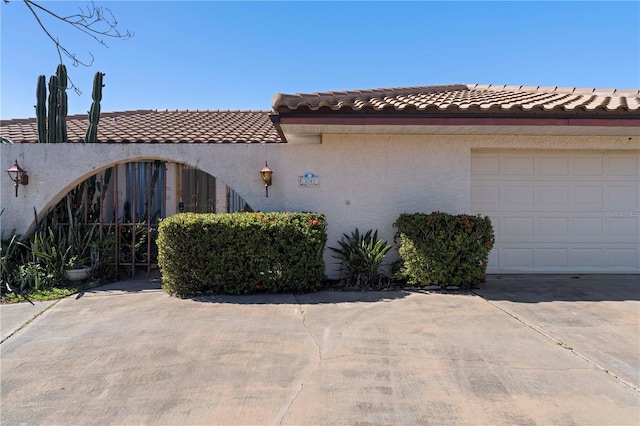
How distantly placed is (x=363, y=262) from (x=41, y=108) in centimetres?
726

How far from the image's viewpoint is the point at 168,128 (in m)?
8.96

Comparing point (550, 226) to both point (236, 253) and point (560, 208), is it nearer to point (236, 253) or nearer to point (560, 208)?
point (560, 208)

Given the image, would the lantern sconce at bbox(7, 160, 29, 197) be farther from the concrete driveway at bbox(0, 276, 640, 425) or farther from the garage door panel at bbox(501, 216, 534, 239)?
the garage door panel at bbox(501, 216, 534, 239)

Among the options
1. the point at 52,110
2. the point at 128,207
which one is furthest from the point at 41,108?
the point at 128,207

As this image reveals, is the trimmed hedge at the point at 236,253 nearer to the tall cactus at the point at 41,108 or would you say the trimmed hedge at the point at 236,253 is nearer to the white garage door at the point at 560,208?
the white garage door at the point at 560,208

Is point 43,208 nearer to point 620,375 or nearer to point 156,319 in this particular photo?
point 156,319

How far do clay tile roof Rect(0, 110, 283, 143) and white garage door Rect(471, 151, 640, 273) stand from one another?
4.39 metres

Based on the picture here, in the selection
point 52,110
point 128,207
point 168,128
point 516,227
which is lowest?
point 516,227

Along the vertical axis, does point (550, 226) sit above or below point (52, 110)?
below

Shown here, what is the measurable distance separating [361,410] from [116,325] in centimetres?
338

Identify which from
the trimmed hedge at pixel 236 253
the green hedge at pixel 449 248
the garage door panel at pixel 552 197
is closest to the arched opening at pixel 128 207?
the trimmed hedge at pixel 236 253

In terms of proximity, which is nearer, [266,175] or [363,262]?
[363,262]

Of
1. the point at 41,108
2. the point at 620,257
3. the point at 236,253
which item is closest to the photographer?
the point at 236,253

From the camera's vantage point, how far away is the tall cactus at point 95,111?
7918mm
